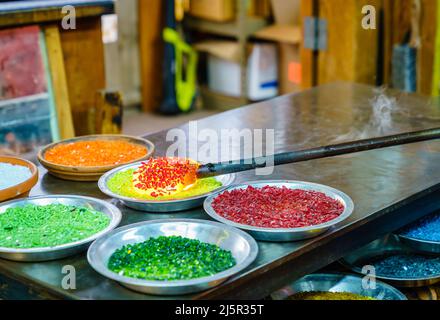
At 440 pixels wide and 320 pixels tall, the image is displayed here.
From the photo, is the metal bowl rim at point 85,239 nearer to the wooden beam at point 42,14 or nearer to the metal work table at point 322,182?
the metal work table at point 322,182

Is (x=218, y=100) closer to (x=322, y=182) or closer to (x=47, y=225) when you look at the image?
(x=322, y=182)

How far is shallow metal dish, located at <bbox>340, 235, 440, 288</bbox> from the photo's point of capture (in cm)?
245

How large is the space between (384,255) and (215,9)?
366cm

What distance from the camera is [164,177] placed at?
2150mm

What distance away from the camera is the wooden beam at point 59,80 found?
3.86 m

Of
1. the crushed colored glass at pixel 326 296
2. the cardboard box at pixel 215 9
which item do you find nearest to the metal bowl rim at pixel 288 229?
the crushed colored glass at pixel 326 296

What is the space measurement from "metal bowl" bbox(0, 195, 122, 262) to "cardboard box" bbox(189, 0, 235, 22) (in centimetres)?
400

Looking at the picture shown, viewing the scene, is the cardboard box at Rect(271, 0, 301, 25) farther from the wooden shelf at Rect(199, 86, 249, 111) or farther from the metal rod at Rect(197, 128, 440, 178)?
the metal rod at Rect(197, 128, 440, 178)

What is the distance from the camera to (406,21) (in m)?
4.41

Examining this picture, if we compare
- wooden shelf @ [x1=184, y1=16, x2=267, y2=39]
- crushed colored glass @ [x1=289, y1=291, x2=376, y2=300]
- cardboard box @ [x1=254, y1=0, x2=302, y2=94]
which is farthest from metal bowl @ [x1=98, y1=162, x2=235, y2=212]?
wooden shelf @ [x1=184, y1=16, x2=267, y2=39]

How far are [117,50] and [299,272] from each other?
4502 mm

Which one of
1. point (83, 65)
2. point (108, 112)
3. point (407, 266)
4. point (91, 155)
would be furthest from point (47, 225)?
point (83, 65)
